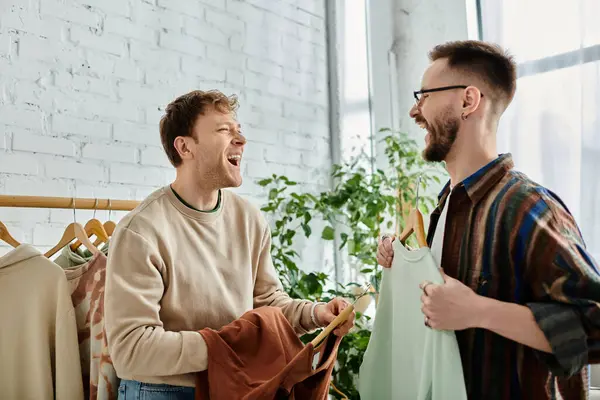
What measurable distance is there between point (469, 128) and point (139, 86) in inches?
Answer: 55.0

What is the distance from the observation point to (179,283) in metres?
1.58

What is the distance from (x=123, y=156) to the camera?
2.25 metres

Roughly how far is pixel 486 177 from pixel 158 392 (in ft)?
3.12

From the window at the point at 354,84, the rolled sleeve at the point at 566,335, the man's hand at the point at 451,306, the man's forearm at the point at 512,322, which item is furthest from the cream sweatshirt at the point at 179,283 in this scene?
the window at the point at 354,84

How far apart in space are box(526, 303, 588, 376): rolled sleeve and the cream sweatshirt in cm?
78

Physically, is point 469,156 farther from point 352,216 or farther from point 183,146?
point 352,216

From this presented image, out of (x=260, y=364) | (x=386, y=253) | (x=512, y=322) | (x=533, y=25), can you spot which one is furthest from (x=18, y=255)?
(x=533, y=25)

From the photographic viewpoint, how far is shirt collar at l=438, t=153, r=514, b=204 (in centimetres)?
134

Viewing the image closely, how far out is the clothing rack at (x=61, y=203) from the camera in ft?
5.58

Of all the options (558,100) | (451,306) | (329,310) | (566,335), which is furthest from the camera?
(558,100)

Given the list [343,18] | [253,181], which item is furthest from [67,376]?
[343,18]

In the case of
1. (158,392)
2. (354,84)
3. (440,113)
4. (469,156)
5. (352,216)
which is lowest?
(158,392)

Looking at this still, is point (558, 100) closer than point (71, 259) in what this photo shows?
No

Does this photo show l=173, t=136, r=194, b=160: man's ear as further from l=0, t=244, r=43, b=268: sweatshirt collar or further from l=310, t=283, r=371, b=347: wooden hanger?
l=310, t=283, r=371, b=347: wooden hanger
